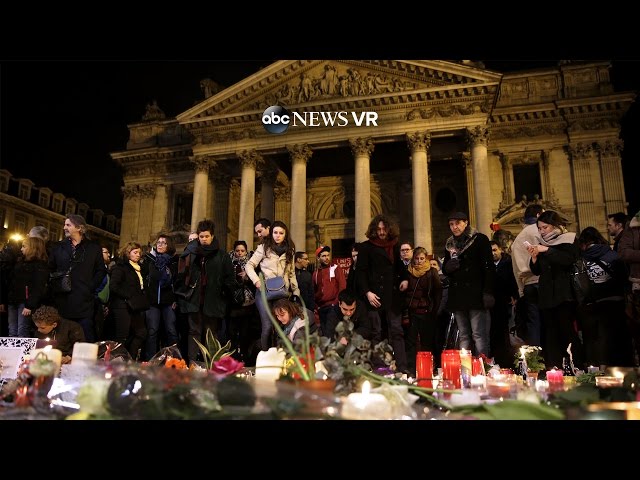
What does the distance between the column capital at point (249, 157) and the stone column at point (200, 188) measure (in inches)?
79.2

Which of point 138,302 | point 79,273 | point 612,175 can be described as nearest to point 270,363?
point 79,273

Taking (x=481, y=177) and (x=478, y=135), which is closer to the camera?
(x=481, y=177)

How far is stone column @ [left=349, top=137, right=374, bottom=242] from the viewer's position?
2138 centimetres

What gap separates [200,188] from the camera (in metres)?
24.4

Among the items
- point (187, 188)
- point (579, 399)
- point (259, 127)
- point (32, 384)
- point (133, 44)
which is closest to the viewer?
point (579, 399)

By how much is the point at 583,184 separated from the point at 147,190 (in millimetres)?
23276

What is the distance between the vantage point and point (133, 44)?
Answer: 2875mm

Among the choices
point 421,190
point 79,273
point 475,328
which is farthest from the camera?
point 421,190

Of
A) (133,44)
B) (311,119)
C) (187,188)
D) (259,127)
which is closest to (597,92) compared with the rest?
(311,119)

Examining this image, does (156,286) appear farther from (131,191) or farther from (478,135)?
(131,191)
